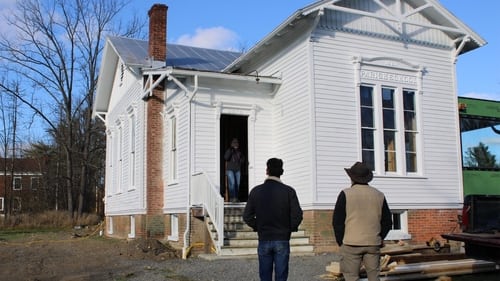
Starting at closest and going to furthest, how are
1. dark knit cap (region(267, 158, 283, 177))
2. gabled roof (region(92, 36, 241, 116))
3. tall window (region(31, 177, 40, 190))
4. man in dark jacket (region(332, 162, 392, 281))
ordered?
man in dark jacket (region(332, 162, 392, 281)) < dark knit cap (region(267, 158, 283, 177)) < gabled roof (region(92, 36, 241, 116)) < tall window (region(31, 177, 40, 190))

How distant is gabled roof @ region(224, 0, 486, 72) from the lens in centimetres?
1330

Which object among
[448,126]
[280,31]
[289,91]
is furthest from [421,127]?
[280,31]

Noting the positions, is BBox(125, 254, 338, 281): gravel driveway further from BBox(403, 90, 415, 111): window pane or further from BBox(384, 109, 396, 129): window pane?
BBox(403, 90, 415, 111): window pane

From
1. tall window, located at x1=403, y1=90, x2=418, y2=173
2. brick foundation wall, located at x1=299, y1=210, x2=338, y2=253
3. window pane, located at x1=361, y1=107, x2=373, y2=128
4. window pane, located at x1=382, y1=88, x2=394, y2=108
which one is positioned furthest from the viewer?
tall window, located at x1=403, y1=90, x2=418, y2=173

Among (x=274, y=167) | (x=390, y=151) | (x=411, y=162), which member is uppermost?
(x=390, y=151)

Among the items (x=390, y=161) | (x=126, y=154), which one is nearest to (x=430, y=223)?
(x=390, y=161)

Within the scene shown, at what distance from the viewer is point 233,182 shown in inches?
583

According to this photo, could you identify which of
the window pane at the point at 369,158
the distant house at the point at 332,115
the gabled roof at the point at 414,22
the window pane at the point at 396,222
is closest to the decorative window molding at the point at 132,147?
the distant house at the point at 332,115

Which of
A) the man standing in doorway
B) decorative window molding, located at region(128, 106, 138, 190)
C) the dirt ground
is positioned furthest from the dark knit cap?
decorative window molding, located at region(128, 106, 138, 190)

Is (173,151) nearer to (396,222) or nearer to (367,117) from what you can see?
(367,117)

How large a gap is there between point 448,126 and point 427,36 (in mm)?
2621

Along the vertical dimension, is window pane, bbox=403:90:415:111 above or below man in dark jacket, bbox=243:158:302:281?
above

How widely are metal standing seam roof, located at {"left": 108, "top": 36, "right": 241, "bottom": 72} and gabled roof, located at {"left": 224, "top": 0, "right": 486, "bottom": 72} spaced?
344 centimetres

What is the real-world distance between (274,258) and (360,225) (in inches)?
41.7
